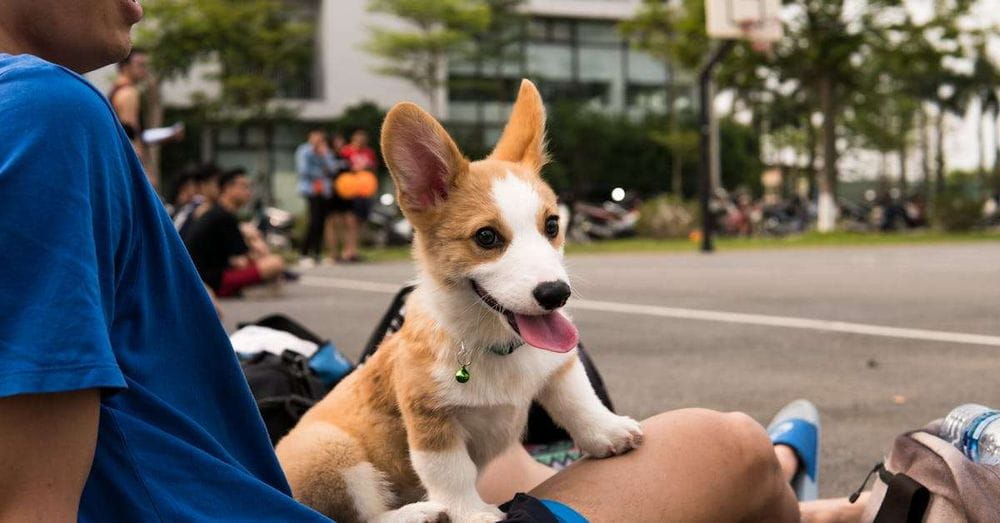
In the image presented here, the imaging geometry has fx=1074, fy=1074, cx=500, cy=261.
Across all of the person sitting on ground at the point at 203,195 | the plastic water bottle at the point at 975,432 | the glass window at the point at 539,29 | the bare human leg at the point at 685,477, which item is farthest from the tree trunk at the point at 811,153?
the bare human leg at the point at 685,477

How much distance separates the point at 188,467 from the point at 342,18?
48.3 meters

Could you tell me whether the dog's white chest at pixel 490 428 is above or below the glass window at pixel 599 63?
below

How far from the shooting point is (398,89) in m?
49.1

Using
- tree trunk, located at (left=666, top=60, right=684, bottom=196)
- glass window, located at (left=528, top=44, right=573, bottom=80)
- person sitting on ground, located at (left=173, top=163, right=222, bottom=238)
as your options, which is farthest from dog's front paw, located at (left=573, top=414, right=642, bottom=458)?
glass window, located at (left=528, top=44, right=573, bottom=80)

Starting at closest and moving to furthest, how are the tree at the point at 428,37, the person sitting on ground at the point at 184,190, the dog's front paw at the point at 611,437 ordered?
the dog's front paw at the point at 611,437, the person sitting on ground at the point at 184,190, the tree at the point at 428,37

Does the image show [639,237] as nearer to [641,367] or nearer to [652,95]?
[652,95]

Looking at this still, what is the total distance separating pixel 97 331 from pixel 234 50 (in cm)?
4127

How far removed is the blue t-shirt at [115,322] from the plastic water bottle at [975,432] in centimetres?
150

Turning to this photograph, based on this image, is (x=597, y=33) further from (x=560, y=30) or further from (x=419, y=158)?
(x=419, y=158)

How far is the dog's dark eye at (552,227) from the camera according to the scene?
7.33 feet

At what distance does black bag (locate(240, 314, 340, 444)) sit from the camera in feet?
9.87

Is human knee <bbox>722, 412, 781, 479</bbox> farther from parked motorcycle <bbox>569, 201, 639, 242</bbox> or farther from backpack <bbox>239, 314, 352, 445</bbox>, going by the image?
parked motorcycle <bbox>569, 201, 639, 242</bbox>

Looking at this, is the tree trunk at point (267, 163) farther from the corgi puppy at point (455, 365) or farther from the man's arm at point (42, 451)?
the man's arm at point (42, 451)

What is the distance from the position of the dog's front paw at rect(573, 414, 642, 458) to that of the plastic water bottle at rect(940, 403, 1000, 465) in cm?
74
